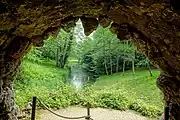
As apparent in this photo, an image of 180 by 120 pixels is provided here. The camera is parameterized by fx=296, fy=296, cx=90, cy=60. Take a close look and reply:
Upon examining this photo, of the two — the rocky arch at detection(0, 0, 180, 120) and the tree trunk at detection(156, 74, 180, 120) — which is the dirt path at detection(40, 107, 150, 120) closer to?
the rocky arch at detection(0, 0, 180, 120)

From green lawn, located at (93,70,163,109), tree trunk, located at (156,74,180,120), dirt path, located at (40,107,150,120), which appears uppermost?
tree trunk, located at (156,74,180,120)

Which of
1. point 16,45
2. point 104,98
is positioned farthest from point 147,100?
point 16,45

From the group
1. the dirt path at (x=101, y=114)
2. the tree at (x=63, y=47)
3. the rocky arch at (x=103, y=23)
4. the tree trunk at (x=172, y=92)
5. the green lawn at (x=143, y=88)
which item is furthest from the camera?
the tree at (x=63, y=47)

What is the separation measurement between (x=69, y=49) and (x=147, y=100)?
12617 millimetres

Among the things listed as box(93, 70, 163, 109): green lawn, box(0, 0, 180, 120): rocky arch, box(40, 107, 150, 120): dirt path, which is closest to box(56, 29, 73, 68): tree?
box(93, 70, 163, 109): green lawn

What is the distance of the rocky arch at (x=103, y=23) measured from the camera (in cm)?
480

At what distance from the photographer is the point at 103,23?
7.74m

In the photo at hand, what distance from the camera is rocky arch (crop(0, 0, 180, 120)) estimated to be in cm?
480

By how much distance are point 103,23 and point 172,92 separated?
2551 mm

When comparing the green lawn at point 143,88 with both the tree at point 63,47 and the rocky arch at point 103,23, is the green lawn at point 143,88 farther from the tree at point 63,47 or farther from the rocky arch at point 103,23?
the rocky arch at point 103,23

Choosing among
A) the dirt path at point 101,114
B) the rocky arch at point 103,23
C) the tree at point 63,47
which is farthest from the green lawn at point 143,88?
the rocky arch at point 103,23

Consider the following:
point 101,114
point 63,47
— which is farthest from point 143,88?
point 63,47

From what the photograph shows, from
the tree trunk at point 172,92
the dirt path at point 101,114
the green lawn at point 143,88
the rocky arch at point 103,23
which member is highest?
the rocky arch at point 103,23

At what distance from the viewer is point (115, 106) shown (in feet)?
52.6
